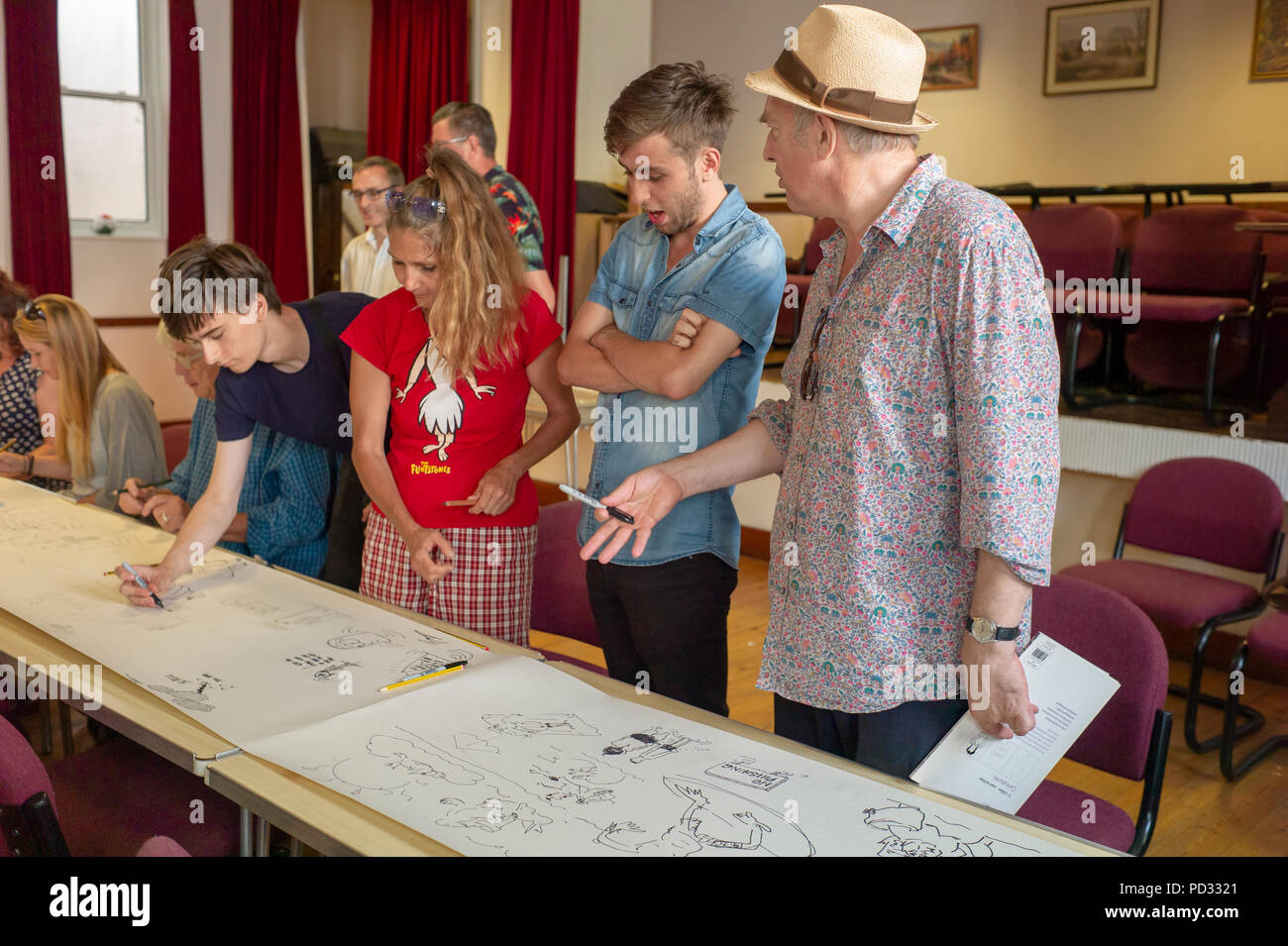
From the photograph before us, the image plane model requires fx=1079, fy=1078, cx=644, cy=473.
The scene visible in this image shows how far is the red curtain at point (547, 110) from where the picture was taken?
20.2 feet

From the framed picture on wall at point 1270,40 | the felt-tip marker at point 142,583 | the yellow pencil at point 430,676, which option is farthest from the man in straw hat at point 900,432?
the framed picture on wall at point 1270,40

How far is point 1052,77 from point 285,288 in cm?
492

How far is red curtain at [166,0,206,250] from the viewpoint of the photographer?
6574 millimetres

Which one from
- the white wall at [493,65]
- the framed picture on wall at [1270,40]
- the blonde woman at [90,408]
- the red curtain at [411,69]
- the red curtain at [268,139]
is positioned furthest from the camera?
the red curtain at [268,139]

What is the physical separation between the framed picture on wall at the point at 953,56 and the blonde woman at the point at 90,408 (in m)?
4.84

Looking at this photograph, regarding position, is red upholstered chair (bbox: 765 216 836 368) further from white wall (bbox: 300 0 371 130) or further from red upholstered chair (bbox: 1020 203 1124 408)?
white wall (bbox: 300 0 371 130)

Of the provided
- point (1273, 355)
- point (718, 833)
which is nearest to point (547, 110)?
point (1273, 355)

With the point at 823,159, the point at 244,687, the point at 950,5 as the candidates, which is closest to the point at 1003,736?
the point at 823,159

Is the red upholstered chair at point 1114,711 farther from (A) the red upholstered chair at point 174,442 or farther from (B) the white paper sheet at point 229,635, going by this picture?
(A) the red upholstered chair at point 174,442

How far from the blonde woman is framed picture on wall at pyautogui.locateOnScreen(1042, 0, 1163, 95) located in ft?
16.4

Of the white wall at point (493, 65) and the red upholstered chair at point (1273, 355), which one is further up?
the white wall at point (493, 65)

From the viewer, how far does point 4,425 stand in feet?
11.7

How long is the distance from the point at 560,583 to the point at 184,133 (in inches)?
217

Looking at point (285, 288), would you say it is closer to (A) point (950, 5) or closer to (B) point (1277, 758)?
(A) point (950, 5)
